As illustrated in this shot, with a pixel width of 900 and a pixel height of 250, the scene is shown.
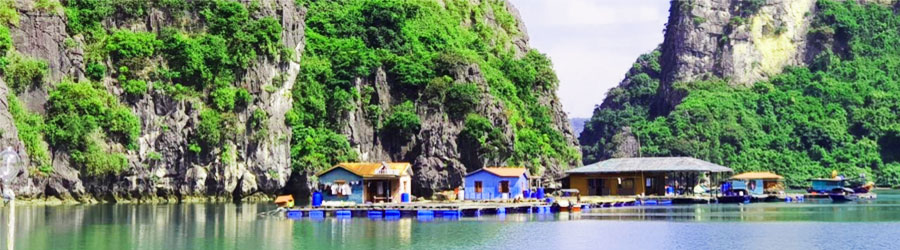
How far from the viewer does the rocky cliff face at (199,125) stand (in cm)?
7262

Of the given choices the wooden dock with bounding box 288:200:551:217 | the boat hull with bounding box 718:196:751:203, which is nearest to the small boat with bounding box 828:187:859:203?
the boat hull with bounding box 718:196:751:203

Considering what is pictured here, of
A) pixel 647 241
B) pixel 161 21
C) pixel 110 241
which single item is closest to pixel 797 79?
pixel 161 21

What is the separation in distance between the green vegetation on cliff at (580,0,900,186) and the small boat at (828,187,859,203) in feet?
119

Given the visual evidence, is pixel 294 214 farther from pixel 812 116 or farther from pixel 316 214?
pixel 812 116

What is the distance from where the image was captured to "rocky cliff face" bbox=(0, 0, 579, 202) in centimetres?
7262

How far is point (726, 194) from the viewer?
8494 centimetres

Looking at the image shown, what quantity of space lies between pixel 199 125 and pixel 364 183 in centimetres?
1518

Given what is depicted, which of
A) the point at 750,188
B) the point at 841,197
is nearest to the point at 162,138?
the point at 750,188

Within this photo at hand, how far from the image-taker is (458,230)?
50.2m

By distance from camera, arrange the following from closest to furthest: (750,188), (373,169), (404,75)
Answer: (373,169) → (404,75) → (750,188)

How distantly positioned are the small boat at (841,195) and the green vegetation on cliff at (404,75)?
2070cm

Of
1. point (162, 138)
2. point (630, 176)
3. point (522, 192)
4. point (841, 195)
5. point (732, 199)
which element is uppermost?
point (162, 138)

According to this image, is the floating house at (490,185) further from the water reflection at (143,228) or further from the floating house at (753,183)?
the floating house at (753,183)

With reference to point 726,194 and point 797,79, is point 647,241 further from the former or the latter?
point 797,79
